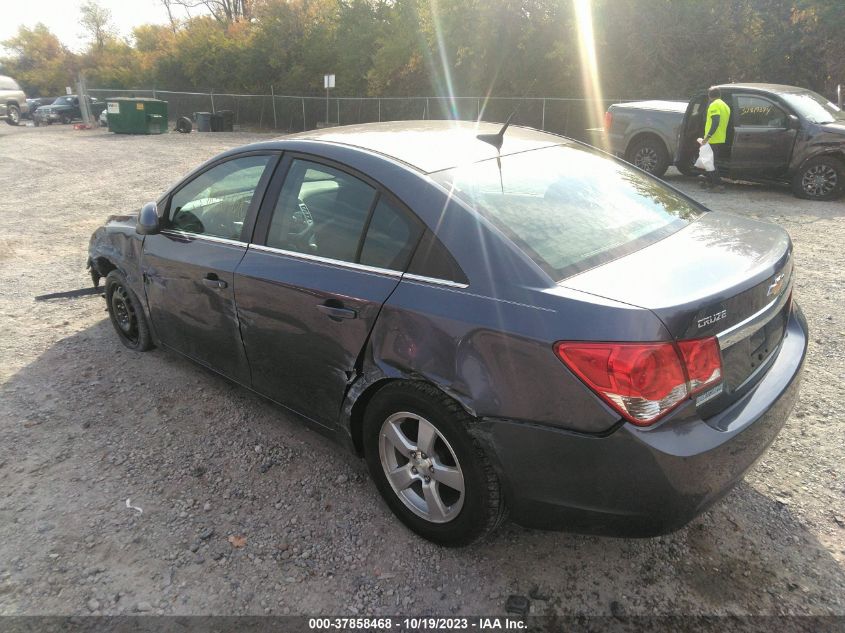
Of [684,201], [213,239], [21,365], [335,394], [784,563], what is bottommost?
[21,365]

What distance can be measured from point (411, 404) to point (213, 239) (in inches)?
66.8

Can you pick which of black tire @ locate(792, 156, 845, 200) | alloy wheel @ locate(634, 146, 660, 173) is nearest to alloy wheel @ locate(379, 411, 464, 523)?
black tire @ locate(792, 156, 845, 200)

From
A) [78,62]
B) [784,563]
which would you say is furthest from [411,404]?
[78,62]

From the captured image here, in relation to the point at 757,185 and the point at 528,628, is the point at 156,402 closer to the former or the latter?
the point at 528,628

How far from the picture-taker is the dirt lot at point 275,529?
230cm

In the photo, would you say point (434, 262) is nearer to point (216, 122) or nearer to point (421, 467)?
point (421, 467)

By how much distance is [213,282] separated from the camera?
3229mm

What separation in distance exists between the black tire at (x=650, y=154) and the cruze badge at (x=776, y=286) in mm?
9544

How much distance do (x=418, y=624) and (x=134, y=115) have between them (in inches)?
1124

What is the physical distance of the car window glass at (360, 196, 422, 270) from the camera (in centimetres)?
244

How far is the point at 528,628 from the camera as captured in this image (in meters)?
2.17

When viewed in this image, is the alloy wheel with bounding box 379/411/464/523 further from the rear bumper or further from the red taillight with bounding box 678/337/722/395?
the red taillight with bounding box 678/337/722/395

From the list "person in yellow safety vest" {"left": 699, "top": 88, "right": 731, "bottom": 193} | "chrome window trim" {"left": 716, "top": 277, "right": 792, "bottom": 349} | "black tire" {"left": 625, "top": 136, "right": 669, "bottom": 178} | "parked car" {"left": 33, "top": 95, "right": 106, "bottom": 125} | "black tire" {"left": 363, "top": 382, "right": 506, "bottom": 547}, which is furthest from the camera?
"parked car" {"left": 33, "top": 95, "right": 106, "bottom": 125}

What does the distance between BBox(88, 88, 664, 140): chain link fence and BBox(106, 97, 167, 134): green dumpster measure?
21.0ft
